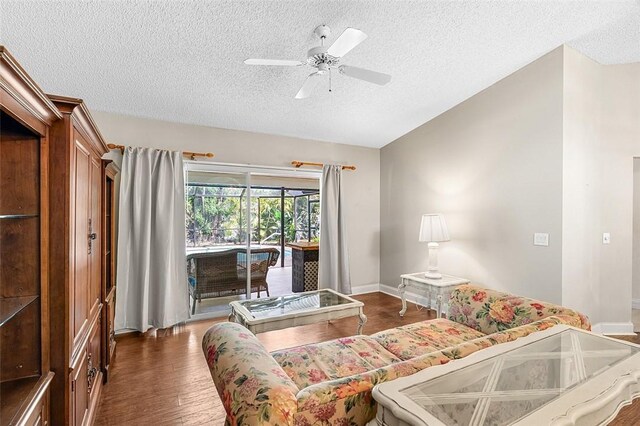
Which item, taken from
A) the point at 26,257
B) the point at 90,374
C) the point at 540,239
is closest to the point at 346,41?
the point at 26,257

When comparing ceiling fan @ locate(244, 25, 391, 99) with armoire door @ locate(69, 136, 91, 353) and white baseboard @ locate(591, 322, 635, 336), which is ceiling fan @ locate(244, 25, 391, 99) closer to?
armoire door @ locate(69, 136, 91, 353)

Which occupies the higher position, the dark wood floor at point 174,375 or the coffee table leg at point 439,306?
the coffee table leg at point 439,306

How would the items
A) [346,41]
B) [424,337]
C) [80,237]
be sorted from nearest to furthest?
[80,237] < [346,41] < [424,337]

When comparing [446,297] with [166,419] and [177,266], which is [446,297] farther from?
[177,266]

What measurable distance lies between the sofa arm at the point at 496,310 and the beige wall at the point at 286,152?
2.60 metres

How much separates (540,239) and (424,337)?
186 centimetres

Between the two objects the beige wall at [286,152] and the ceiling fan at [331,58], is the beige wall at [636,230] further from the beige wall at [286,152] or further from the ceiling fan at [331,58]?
the ceiling fan at [331,58]

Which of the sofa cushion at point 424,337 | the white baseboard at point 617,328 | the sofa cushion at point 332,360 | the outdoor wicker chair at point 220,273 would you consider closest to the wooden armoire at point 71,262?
the sofa cushion at point 332,360

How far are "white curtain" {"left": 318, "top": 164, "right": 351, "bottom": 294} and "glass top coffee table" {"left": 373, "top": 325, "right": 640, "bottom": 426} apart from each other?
10.7 ft

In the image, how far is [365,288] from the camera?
5.13m

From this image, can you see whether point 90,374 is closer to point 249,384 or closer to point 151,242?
point 249,384

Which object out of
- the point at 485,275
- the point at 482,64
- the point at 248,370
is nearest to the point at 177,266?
the point at 248,370

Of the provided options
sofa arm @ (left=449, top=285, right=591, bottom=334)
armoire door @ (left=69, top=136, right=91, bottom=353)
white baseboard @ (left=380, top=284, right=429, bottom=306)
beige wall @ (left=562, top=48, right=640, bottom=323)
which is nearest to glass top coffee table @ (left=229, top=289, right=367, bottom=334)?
sofa arm @ (left=449, top=285, right=591, bottom=334)

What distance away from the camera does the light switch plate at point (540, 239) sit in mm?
3075
